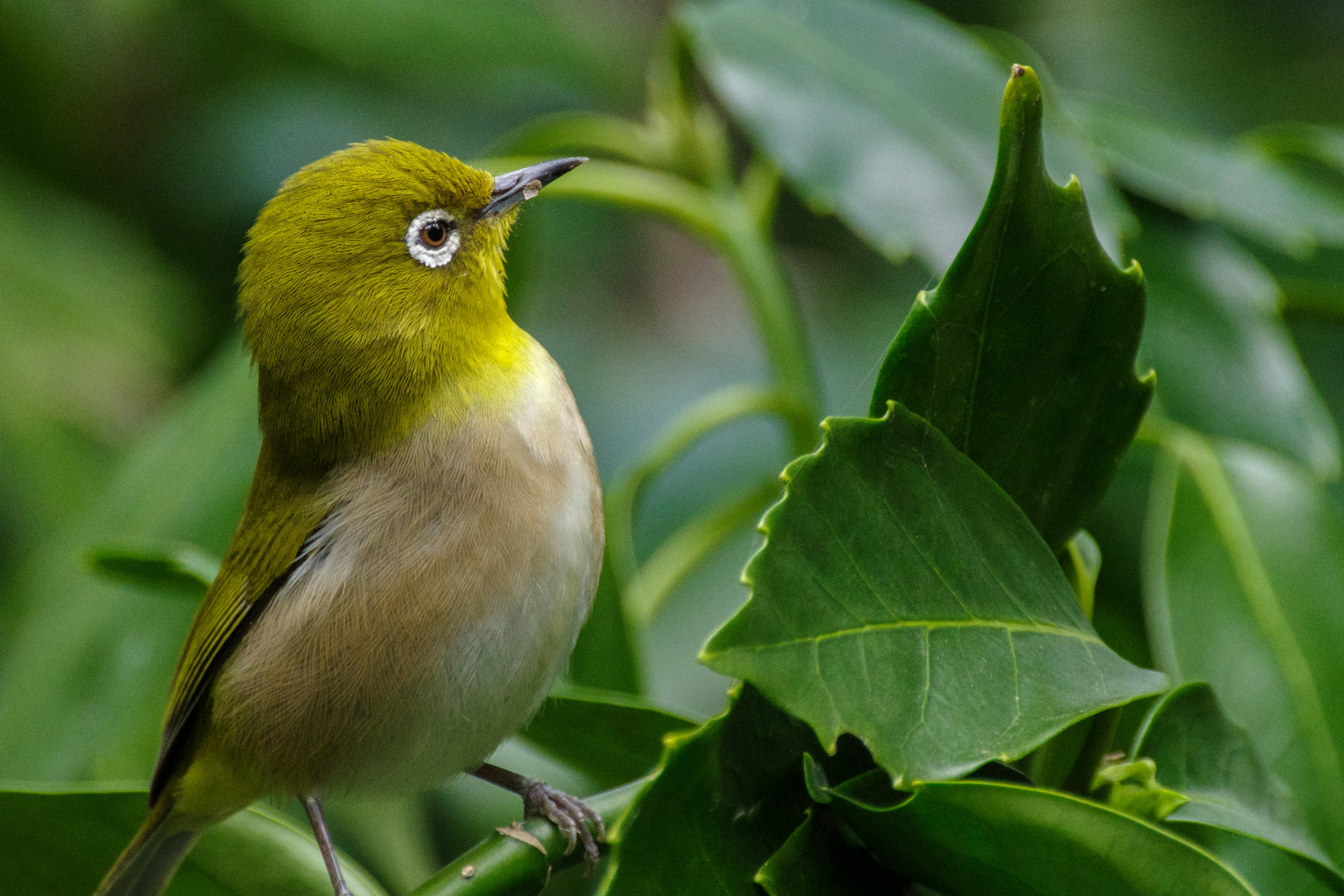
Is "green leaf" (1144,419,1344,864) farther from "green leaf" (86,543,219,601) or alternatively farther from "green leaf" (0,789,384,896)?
"green leaf" (86,543,219,601)

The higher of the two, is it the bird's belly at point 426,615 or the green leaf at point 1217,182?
the green leaf at point 1217,182

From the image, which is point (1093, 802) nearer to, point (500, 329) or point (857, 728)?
point (857, 728)

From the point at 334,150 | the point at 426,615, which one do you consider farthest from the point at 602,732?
the point at 334,150

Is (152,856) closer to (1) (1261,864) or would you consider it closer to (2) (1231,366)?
(1) (1261,864)

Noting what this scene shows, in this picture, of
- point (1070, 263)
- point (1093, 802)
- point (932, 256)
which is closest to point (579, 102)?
point (932, 256)

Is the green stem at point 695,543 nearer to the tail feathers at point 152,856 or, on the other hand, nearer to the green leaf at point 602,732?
the green leaf at point 602,732

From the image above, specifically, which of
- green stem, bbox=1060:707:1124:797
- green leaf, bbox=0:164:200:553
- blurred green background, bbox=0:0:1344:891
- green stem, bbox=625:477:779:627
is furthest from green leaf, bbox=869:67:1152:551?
green leaf, bbox=0:164:200:553

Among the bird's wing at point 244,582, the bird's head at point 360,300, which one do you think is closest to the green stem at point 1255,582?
the bird's head at point 360,300
